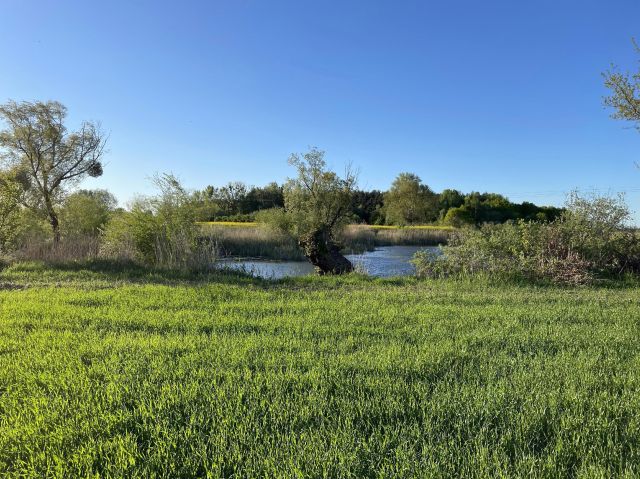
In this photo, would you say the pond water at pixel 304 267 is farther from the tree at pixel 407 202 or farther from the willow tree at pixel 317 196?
the tree at pixel 407 202

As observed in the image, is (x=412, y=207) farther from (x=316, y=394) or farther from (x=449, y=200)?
(x=316, y=394)

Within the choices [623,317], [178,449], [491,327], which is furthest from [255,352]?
[623,317]

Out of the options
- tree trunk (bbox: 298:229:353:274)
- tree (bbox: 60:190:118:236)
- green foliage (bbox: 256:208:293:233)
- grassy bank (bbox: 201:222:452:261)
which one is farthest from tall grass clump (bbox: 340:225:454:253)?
tree trunk (bbox: 298:229:353:274)

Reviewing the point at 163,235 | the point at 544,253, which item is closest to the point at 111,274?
the point at 163,235

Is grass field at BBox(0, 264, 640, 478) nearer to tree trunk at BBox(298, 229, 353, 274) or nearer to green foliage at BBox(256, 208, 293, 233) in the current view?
tree trunk at BBox(298, 229, 353, 274)

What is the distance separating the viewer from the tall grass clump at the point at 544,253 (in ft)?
36.8

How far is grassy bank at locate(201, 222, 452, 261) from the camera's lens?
27191 millimetres

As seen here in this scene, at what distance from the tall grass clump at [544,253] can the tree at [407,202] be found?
4630 centimetres

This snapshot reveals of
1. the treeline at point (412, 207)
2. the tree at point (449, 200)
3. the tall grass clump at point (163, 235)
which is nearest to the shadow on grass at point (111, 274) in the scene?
the tall grass clump at point (163, 235)

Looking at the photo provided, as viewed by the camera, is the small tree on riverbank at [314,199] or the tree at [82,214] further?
the small tree on riverbank at [314,199]

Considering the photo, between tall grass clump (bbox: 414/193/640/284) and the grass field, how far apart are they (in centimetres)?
515

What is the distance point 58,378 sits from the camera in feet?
11.8

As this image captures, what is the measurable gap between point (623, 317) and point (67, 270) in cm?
1287

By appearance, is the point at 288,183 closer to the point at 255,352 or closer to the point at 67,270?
the point at 67,270
